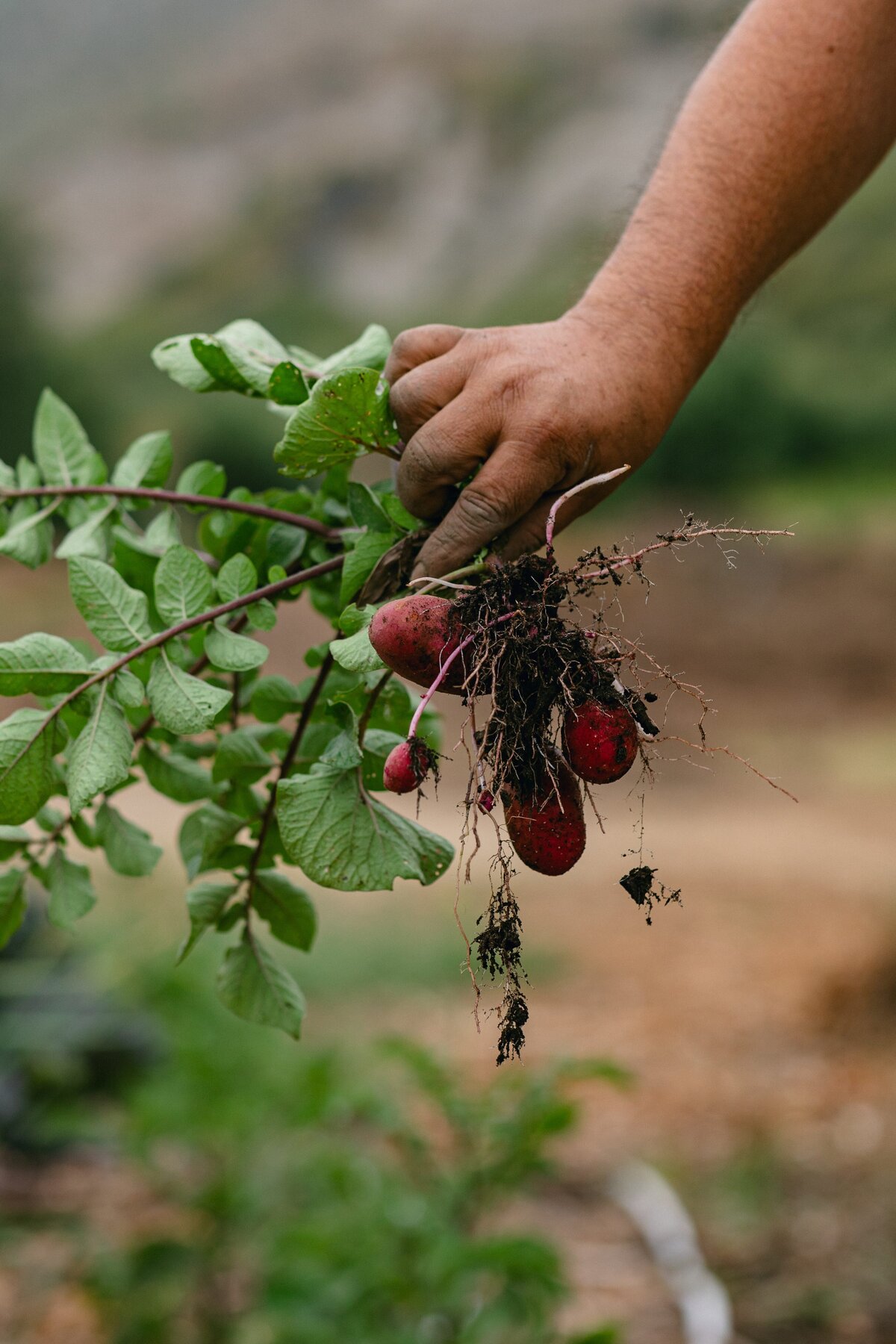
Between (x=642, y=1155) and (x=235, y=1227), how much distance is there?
5.15ft

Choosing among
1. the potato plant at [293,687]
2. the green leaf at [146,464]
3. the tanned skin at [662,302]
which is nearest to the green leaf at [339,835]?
the potato plant at [293,687]

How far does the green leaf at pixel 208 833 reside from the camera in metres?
1.04

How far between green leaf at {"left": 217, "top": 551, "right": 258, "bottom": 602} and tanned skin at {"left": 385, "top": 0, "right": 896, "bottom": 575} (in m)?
0.15

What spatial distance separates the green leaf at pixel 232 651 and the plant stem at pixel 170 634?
0.06 ft

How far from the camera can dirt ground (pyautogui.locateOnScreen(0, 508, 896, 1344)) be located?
2.65 meters

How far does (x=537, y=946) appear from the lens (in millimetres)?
5258

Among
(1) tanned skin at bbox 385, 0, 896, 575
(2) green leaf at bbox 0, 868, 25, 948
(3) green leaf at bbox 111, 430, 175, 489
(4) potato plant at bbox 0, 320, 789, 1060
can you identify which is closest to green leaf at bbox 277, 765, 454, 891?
(4) potato plant at bbox 0, 320, 789, 1060

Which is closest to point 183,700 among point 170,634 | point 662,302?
point 170,634

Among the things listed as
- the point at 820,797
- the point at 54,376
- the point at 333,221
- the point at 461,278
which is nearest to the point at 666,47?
the point at 461,278

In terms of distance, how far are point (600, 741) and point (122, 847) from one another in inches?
19.3

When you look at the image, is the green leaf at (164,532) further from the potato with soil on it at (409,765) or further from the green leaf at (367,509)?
the potato with soil on it at (409,765)

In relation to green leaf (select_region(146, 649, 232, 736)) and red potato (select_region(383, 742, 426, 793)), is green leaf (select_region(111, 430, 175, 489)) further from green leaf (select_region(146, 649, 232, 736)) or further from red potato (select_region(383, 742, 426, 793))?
red potato (select_region(383, 742, 426, 793))

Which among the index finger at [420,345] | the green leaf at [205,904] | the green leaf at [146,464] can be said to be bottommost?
the green leaf at [205,904]

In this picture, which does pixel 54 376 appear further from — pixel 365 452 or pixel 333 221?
pixel 365 452
